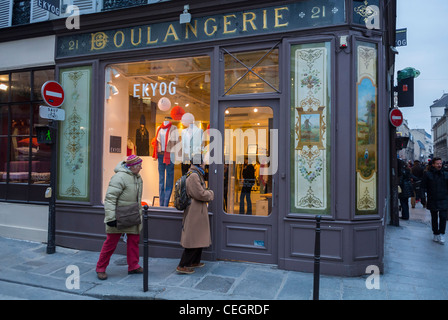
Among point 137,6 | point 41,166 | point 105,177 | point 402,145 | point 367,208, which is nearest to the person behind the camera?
point 367,208

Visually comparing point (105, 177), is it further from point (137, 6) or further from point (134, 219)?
point (137, 6)

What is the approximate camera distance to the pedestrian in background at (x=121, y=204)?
5430mm

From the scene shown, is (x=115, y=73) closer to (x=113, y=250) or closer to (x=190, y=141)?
(x=190, y=141)

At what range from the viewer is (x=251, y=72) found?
6469 mm

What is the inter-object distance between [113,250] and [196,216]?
148 centimetres

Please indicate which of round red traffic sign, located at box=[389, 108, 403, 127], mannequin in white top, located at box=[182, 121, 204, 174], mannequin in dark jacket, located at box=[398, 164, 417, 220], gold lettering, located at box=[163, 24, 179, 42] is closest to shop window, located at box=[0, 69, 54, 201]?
gold lettering, located at box=[163, 24, 179, 42]

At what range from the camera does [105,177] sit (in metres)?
7.64

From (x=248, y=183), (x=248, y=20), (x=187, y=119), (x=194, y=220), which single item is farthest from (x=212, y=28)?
(x=194, y=220)

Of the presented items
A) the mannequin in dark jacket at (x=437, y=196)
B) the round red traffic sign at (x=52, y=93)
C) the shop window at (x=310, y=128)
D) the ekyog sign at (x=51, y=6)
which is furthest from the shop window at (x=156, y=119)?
the mannequin in dark jacket at (x=437, y=196)

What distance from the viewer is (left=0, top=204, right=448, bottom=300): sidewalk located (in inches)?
194

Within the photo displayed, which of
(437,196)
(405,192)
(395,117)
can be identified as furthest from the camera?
(405,192)

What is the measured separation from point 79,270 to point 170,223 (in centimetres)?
180

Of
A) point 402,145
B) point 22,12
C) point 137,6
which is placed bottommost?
point 402,145
